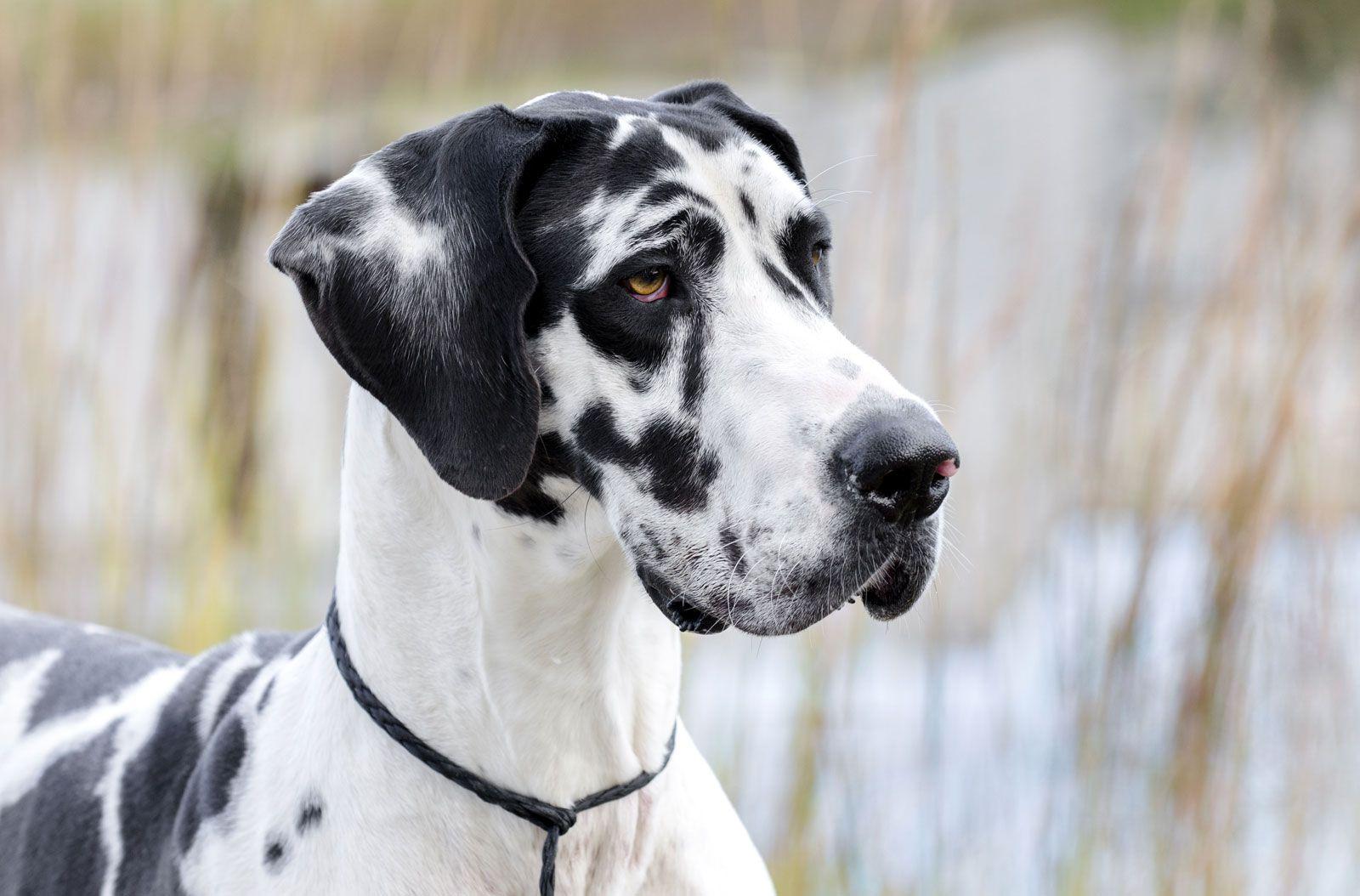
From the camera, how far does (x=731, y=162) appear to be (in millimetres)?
1941

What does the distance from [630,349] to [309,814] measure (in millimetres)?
785

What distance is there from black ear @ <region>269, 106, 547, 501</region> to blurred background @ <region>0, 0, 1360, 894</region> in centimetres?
79

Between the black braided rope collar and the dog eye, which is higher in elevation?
the dog eye

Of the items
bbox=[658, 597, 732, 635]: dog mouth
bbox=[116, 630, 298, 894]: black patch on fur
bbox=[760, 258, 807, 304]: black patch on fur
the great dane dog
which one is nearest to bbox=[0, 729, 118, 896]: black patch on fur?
bbox=[116, 630, 298, 894]: black patch on fur

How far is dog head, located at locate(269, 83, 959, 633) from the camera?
5.51ft

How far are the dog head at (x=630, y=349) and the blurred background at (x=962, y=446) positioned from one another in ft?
2.15

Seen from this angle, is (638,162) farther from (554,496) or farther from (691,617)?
(691,617)

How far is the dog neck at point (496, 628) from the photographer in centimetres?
188

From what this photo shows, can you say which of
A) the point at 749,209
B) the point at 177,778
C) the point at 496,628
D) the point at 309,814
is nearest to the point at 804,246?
the point at 749,209

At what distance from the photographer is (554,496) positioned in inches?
74.0

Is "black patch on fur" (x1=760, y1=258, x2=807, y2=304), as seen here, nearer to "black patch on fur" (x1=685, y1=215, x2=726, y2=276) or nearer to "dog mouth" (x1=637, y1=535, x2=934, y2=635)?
"black patch on fur" (x1=685, y1=215, x2=726, y2=276)

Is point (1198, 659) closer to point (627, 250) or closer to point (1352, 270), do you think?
point (1352, 270)

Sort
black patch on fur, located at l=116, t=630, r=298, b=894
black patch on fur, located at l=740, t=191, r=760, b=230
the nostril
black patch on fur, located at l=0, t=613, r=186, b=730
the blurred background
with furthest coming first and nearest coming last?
the blurred background < black patch on fur, located at l=0, t=613, r=186, b=730 < black patch on fur, located at l=116, t=630, r=298, b=894 < black patch on fur, located at l=740, t=191, r=760, b=230 < the nostril

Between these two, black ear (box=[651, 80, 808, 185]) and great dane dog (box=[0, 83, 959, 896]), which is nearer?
great dane dog (box=[0, 83, 959, 896])
